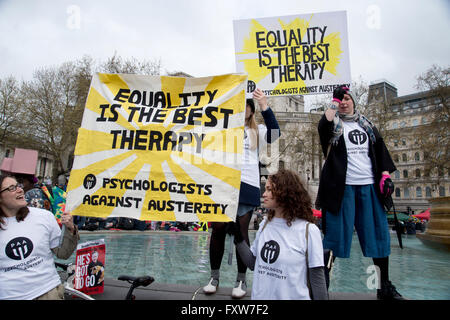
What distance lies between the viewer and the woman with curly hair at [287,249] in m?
2.09

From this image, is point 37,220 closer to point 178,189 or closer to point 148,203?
point 148,203

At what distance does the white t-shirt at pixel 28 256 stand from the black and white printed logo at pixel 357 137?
2.79 metres

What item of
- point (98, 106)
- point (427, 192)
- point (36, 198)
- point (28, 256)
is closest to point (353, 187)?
point (98, 106)

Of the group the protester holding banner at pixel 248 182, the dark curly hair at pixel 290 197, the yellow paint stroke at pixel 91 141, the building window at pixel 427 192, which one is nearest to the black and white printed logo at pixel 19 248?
the yellow paint stroke at pixel 91 141

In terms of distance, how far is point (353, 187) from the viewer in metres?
2.96

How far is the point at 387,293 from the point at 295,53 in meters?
2.63

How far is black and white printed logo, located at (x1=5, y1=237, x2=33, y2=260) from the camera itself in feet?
7.54

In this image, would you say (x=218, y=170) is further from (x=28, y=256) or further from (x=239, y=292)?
(x=28, y=256)

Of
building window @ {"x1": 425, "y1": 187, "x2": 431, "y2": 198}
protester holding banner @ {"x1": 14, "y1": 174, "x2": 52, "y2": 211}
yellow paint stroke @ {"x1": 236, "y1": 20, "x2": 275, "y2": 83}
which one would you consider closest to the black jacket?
yellow paint stroke @ {"x1": 236, "y1": 20, "x2": 275, "y2": 83}

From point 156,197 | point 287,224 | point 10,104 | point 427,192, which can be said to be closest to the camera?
point 287,224

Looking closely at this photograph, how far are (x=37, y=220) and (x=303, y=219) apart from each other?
209 centimetres

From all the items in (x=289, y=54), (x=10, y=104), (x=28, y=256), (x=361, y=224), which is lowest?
(x=28, y=256)

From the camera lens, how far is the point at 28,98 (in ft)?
96.7
